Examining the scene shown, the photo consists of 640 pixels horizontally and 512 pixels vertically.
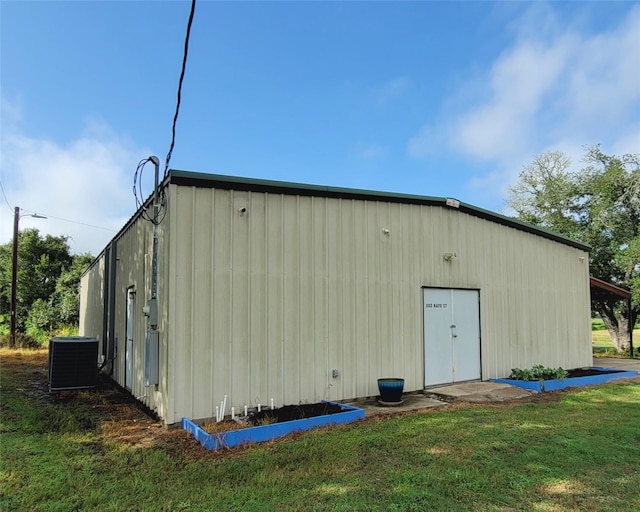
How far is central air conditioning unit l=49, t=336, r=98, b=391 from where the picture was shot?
827 cm

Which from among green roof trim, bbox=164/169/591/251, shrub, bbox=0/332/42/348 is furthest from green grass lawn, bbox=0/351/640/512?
shrub, bbox=0/332/42/348

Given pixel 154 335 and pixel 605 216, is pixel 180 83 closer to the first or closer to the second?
pixel 154 335

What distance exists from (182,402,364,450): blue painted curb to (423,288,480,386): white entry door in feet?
9.03

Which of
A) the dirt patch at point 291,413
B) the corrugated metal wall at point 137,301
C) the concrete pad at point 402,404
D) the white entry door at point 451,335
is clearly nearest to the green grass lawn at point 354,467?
the concrete pad at point 402,404

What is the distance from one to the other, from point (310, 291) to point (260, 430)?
244 cm

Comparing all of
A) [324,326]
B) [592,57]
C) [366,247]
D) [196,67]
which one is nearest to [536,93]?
[592,57]

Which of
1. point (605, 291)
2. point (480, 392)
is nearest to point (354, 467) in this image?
point (480, 392)

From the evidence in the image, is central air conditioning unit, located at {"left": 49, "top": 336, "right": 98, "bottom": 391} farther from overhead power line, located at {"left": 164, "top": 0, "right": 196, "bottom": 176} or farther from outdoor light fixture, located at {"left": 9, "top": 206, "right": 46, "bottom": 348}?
outdoor light fixture, located at {"left": 9, "top": 206, "right": 46, "bottom": 348}

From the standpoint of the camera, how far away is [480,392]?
7762 millimetres

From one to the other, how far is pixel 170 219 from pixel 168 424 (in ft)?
8.59

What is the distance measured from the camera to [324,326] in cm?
705

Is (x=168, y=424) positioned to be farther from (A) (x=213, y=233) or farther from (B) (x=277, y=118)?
(B) (x=277, y=118)

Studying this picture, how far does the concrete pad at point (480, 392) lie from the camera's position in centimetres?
746

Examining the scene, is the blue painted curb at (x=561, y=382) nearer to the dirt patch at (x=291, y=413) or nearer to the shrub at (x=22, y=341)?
the dirt patch at (x=291, y=413)
